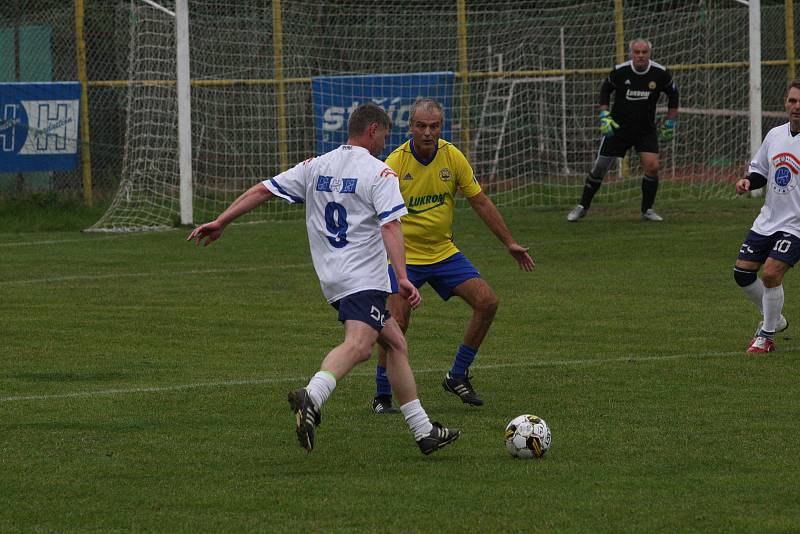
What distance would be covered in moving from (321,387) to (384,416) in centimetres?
149

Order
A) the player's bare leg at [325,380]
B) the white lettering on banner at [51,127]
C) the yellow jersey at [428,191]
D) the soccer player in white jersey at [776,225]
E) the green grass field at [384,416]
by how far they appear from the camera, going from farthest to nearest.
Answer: the white lettering on banner at [51,127] → the soccer player in white jersey at [776,225] → the yellow jersey at [428,191] → the player's bare leg at [325,380] → the green grass field at [384,416]

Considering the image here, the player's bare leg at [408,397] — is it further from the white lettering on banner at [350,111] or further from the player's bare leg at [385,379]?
the white lettering on banner at [350,111]

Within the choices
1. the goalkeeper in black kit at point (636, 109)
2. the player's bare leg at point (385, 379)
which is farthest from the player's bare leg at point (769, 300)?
the goalkeeper in black kit at point (636, 109)

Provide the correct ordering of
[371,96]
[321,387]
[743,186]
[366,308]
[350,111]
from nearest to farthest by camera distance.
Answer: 1. [321,387]
2. [366,308]
3. [743,186]
4. [350,111]
5. [371,96]

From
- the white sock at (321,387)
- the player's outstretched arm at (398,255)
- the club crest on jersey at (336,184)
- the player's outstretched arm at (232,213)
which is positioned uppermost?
the club crest on jersey at (336,184)

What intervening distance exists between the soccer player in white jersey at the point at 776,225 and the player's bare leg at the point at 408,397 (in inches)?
158

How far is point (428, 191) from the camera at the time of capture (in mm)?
9141

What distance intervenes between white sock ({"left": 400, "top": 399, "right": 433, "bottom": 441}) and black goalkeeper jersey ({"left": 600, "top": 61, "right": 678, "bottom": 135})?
500 inches

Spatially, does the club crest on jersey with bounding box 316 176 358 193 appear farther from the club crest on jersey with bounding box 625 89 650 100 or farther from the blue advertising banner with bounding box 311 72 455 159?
the blue advertising banner with bounding box 311 72 455 159

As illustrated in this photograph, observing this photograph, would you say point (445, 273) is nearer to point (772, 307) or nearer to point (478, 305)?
point (478, 305)

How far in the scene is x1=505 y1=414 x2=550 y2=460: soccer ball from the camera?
7102 millimetres

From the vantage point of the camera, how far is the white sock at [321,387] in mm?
6988

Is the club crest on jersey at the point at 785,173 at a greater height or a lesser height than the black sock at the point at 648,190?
greater

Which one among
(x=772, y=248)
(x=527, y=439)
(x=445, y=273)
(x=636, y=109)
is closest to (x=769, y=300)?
(x=772, y=248)
